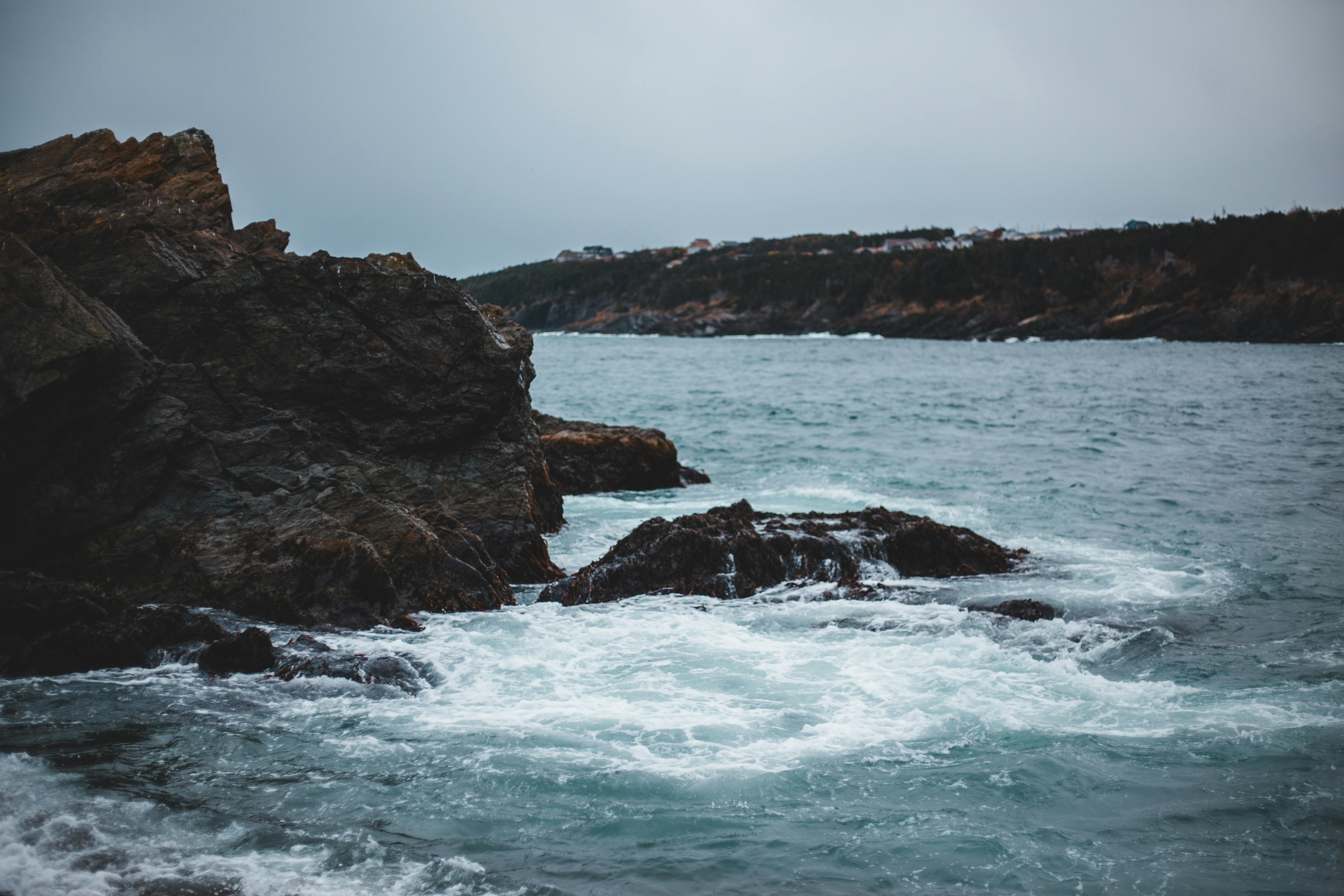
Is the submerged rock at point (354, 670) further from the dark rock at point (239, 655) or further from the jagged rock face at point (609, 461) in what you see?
the jagged rock face at point (609, 461)

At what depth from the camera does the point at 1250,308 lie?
7562 centimetres

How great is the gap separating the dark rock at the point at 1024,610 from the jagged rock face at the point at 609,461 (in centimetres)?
865

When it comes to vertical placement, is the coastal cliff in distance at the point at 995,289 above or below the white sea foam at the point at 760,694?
above

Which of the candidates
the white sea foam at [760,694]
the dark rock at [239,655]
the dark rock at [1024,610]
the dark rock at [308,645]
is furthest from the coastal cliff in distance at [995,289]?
the dark rock at [239,655]

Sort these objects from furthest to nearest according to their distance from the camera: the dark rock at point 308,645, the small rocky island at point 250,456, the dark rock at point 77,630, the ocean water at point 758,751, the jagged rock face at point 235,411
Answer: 1. the jagged rock face at point 235,411
2. the small rocky island at point 250,456
3. the dark rock at point 308,645
4. the dark rock at point 77,630
5. the ocean water at point 758,751

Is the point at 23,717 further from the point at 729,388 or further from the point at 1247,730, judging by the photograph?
the point at 729,388

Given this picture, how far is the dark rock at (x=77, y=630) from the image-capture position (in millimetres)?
6711

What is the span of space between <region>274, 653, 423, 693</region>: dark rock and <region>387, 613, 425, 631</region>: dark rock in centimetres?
95

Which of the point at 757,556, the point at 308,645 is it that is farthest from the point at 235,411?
the point at 757,556

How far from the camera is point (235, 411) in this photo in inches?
381

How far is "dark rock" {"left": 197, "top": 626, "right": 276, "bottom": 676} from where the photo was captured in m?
6.86

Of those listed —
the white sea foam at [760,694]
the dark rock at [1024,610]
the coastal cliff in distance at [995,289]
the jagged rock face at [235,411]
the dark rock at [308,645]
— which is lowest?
the white sea foam at [760,694]

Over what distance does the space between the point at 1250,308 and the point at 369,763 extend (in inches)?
3476

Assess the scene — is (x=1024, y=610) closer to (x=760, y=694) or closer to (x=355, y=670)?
(x=760, y=694)
